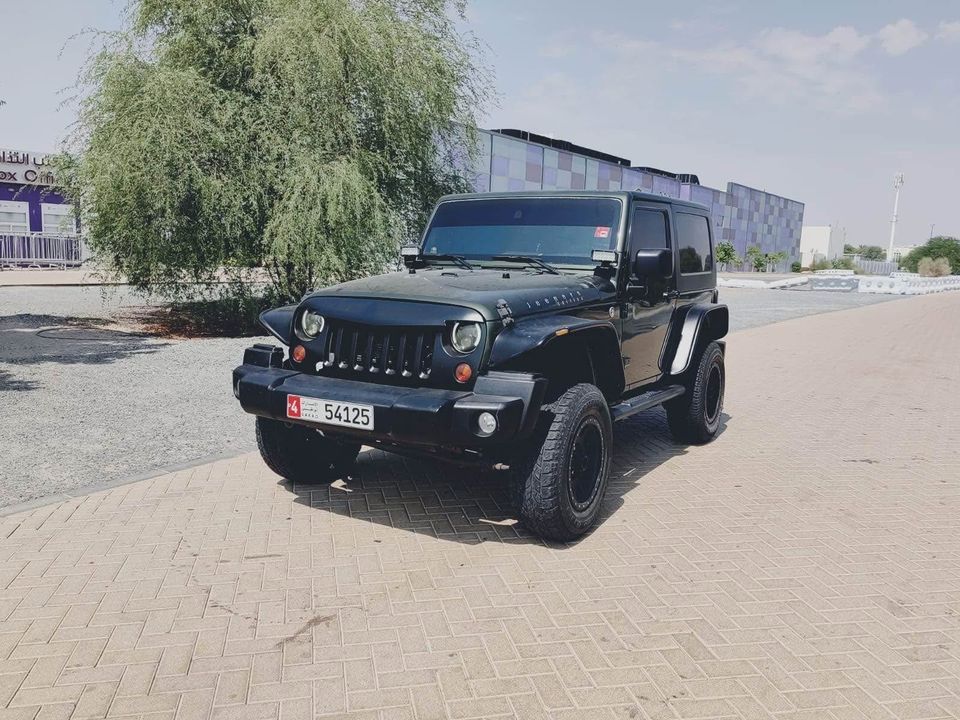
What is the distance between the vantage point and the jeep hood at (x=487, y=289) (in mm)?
4016

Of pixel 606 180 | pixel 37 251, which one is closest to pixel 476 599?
pixel 37 251

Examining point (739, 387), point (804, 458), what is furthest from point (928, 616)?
point (739, 387)

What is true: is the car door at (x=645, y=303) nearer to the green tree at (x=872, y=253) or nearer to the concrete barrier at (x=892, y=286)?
the concrete barrier at (x=892, y=286)

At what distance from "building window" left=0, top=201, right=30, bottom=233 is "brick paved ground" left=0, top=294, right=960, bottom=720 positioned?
36673 millimetres

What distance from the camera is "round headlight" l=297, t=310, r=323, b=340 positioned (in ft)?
14.3

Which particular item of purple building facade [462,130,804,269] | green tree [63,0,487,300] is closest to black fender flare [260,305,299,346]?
green tree [63,0,487,300]

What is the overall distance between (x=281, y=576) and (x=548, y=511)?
4.58 ft

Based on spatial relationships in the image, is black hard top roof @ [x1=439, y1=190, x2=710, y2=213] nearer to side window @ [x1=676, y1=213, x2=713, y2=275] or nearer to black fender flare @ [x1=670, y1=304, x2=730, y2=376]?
side window @ [x1=676, y1=213, x2=713, y2=275]

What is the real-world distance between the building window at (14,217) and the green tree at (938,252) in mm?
97313

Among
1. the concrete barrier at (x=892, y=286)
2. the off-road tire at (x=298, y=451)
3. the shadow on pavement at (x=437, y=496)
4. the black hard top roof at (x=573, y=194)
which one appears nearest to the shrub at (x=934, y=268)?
the concrete barrier at (x=892, y=286)

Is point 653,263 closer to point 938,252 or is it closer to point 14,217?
point 14,217

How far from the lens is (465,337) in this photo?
3895mm

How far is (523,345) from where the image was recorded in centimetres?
379

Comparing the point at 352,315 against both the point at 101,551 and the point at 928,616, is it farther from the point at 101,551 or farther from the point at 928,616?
the point at 928,616
